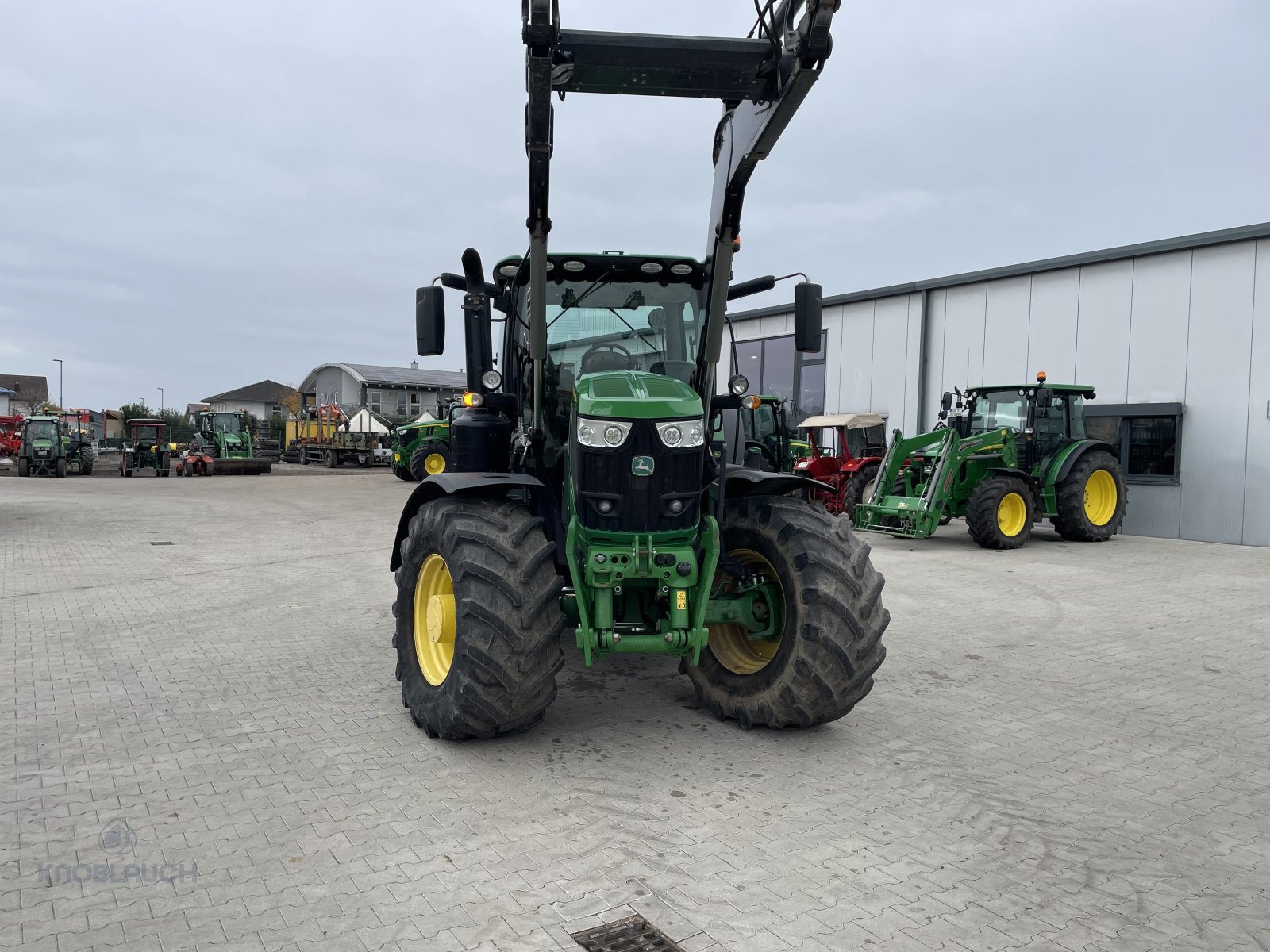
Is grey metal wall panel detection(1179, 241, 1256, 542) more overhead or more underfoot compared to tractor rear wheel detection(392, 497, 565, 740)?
more overhead

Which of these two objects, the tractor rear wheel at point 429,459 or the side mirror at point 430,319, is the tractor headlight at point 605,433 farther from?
the tractor rear wheel at point 429,459

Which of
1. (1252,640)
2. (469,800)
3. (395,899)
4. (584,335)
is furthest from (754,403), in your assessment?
(395,899)

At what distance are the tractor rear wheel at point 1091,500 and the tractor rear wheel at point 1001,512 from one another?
0.80 m

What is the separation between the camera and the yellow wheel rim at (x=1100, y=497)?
14.3m

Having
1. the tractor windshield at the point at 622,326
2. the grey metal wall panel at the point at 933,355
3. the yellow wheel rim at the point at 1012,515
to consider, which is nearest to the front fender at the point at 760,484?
the tractor windshield at the point at 622,326

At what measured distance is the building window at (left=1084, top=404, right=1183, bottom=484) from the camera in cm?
1518

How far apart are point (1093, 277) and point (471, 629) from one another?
52.3 ft

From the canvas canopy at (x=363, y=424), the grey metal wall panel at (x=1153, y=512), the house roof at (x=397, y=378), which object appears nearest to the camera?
the grey metal wall panel at (x=1153, y=512)

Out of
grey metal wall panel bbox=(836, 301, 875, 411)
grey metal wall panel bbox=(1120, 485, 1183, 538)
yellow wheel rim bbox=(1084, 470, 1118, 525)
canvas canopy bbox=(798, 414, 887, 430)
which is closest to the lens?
yellow wheel rim bbox=(1084, 470, 1118, 525)

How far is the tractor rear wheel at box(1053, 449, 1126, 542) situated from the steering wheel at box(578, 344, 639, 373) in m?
10.6

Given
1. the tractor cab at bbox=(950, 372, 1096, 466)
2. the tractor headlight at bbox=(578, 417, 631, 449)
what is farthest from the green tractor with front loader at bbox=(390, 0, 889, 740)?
the tractor cab at bbox=(950, 372, 1096, 466)

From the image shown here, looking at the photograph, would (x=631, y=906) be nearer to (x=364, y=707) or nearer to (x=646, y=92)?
(x=364, y=707)

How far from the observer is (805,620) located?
4340 mm

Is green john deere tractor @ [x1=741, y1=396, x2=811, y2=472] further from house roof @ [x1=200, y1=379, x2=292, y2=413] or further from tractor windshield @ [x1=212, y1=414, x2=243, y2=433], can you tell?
house roof @ [x1=200, y1=379, x2=292, y2=413]
